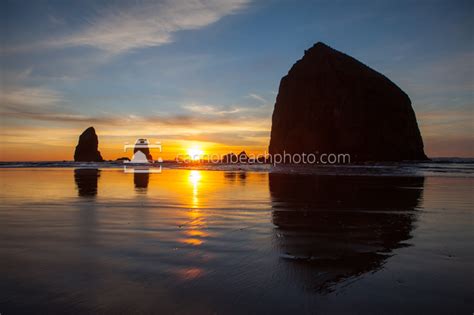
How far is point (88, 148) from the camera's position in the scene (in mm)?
113000

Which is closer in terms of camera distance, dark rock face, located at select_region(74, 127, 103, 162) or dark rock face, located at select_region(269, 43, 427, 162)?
dark rock face, located at select_region(269, 43, 427, 162)

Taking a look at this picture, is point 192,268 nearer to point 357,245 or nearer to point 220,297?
point 220,297

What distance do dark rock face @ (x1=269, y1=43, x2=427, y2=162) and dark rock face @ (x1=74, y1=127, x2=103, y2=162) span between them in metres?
65.6

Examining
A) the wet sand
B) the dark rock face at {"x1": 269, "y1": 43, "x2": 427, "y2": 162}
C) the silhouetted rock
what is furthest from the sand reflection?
the silhouetted rock

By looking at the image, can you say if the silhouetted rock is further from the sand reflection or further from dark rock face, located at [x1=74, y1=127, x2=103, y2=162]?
the sand reflection

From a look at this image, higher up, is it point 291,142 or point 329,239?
point 291,142

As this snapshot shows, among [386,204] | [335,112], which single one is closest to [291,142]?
[335,112]

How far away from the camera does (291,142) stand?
79.4 metres

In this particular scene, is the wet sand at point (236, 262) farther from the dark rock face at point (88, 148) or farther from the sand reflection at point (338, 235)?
the dark rock face at point (88, 148)

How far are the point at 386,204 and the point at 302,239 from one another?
5.10 meters

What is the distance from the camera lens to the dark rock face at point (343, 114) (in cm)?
7256

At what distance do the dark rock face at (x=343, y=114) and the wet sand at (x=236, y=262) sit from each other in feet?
220

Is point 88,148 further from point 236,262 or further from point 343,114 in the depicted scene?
point 236,262

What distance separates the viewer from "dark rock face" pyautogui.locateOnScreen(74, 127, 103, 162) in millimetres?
111688
